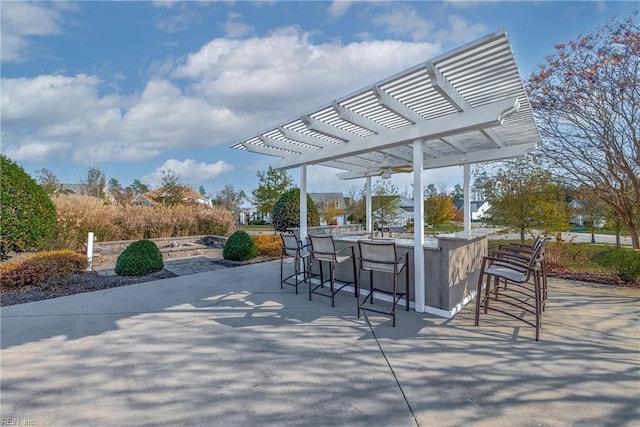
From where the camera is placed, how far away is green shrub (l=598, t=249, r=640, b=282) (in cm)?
495

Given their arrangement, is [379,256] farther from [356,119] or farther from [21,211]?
[21,211]

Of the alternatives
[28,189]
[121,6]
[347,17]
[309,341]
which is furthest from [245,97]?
[309,341]

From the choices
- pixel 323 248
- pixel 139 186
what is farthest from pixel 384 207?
pixel 139 186

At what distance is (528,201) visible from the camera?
23.8ft

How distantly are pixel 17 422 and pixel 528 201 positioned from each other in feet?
29.0

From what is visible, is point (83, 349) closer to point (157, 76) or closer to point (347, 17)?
point (347, 17)

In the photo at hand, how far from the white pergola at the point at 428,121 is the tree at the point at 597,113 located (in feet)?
8.41

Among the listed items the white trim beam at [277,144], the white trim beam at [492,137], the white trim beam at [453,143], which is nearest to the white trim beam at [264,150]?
the white trim beam at [277,144]

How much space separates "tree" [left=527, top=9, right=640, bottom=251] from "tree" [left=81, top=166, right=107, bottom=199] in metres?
20.8

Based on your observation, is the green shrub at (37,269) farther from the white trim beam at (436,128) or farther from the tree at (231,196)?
the tree at (231,196)

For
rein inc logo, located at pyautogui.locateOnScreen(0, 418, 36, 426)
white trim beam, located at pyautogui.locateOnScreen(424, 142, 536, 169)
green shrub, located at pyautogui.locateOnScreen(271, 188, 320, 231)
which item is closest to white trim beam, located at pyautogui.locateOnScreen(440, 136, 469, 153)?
white trim beam, located at pyautogui.locateOnScreen(424, 142, 536, 169)

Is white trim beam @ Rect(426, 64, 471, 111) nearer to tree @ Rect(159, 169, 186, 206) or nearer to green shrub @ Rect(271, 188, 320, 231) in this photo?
green shrub @ Rect(271, 188, 320, 231)

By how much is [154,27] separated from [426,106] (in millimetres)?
5566

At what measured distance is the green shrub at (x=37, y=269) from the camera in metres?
4.81
